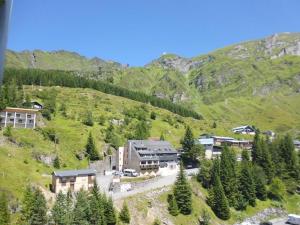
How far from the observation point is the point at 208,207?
7244cm

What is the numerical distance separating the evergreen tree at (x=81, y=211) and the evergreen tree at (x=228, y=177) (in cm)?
3633

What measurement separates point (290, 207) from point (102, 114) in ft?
212

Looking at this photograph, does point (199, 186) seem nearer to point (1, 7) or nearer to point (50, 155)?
point (50, 155)

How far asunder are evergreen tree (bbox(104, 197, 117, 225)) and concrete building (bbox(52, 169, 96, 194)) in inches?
374

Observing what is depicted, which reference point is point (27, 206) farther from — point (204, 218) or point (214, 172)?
point (214, 172)

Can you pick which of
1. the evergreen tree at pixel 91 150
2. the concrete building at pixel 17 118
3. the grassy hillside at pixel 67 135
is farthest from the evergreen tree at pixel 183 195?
the concrete building at pixel 17 118

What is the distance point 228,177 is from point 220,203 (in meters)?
10.0

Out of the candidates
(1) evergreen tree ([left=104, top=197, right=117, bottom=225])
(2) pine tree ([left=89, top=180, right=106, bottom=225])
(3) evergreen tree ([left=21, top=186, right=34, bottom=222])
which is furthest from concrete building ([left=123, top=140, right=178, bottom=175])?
(3) evergreen tree ([left=21, top=186, right=34, bottom=222])

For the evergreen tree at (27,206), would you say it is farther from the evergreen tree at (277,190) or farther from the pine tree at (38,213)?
the evergreen tree at (277,190)

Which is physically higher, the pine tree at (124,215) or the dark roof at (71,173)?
the dark roof at (71,173)

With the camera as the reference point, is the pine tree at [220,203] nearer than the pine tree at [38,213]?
No

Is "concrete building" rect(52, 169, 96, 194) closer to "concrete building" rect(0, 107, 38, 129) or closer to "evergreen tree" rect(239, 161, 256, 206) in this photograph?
"concrete building" rect(0, 107, 38, 129)

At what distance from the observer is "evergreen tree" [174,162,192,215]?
66.7 metres

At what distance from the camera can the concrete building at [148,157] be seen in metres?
84.0
